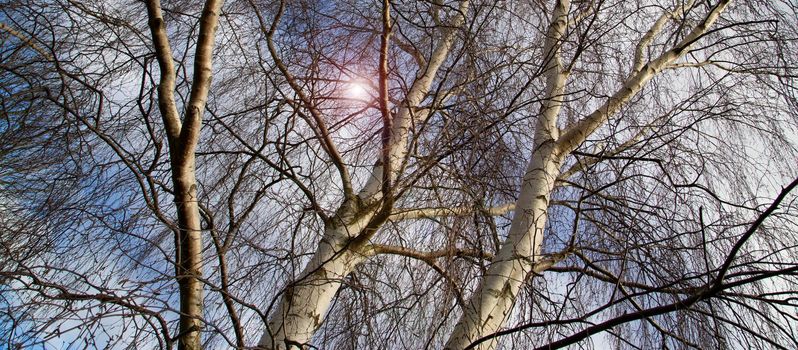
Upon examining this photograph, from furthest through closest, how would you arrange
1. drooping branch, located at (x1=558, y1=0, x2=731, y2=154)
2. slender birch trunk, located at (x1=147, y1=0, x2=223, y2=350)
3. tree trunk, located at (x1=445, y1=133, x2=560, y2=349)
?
drooping branch, located at (x1=558, y1=0, x2=731, y2=154) < tree trunk, located at (x1=445, y1=133, x2=560, y2=349) < slender birch trunk, located at (x1=147, y1=0, x2=223, y2=350)

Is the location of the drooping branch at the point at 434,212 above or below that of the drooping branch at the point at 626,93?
below

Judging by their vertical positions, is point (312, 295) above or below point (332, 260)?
below

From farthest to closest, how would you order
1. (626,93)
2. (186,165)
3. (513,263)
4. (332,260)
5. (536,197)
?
(626,93), (536,197), (332,260), (513,263), (186,165)

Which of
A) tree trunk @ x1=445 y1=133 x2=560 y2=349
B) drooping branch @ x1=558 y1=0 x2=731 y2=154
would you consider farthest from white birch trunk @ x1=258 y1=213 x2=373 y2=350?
drooping branch @ x1=558 y1=0 x2=731 y2=154

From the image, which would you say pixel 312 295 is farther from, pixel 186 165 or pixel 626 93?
pixel 626 93

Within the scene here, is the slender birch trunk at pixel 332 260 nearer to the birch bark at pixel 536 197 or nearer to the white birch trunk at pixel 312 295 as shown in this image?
the white birch trunk at pixel 312 295

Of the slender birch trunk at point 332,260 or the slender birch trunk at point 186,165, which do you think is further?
the slender birch trunk at point 332,260

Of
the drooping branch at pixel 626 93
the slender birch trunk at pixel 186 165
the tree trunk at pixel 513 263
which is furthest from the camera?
the drooping branch at pixel 626 93

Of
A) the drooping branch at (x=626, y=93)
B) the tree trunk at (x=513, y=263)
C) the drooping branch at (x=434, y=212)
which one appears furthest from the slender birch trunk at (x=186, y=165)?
the drooping branch at (x=626, y=93)

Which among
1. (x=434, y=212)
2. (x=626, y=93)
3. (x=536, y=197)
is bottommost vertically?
(x=434, y=212)

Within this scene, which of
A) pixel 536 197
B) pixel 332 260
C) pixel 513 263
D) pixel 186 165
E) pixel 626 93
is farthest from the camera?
pixel 626 93

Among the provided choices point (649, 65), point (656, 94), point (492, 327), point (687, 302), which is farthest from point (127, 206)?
point (656, 94)

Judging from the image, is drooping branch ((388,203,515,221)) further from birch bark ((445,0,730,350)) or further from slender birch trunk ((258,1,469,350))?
birch bark ((445,0,730,350))

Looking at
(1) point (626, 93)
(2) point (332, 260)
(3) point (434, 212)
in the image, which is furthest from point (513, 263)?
(1) point (626, 93)
